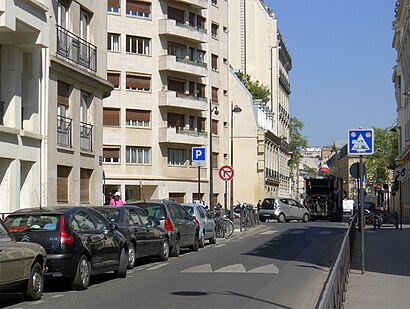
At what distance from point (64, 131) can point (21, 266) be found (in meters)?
16.2

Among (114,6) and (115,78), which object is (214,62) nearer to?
(115,78)

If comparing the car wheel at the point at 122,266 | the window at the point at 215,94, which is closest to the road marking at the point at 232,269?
the car wheel at the point at 122,266

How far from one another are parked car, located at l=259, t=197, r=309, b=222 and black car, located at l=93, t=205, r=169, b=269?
35.1 metres

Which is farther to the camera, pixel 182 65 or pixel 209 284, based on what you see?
pixel 182 65

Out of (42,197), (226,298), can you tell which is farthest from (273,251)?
(226,298)

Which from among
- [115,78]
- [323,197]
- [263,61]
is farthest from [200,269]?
[263,61]

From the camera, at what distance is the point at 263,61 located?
8919cm

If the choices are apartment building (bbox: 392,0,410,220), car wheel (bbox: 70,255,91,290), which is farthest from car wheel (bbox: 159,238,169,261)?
apartment building (bbox: 392,0,410,220)

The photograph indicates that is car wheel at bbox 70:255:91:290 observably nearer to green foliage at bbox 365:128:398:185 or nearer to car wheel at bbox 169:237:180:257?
car wheel at bbox 169:237:180:257

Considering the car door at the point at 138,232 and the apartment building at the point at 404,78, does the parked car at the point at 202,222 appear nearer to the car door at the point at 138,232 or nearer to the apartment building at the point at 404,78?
the car door at the point at 138,232

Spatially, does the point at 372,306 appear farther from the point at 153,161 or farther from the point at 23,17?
the point at 153,161

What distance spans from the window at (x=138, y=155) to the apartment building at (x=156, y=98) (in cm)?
7

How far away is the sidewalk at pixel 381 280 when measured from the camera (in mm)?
12672

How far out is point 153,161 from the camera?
61.4m
